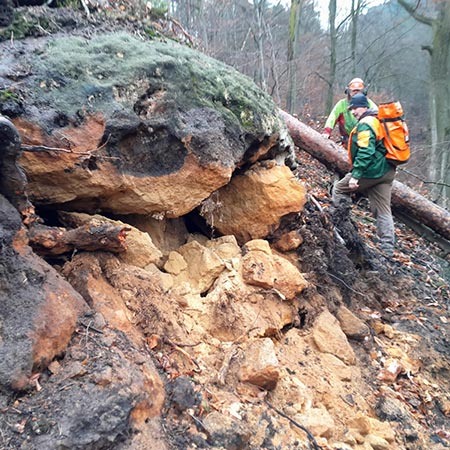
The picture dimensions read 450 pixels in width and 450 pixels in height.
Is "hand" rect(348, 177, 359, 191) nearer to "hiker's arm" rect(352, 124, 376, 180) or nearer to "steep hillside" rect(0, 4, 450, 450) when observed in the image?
"hiker's arm" rect(352, 124, 376, 180)

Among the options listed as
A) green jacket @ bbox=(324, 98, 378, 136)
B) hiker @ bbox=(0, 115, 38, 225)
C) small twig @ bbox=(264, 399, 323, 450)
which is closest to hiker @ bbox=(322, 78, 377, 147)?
green jacket @ bbox=(324, 98, 378, 136)

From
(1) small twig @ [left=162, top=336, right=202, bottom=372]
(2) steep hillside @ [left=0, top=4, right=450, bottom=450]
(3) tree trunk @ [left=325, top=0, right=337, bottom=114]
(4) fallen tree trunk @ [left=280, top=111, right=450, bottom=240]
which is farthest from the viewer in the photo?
(3) tree trunk @ [left=325, top=0, right=337, bottom=114]

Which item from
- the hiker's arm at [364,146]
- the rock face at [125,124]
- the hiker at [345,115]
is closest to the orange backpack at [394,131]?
the hiker's arm at [364,146]

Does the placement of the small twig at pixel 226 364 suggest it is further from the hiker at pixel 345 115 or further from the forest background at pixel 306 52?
the forest background at pixel 306 52

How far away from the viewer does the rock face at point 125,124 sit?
10.5ft

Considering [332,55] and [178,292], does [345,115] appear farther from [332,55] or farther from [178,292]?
[332,55]

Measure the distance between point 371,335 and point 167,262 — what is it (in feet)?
7.15

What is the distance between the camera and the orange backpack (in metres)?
5.69

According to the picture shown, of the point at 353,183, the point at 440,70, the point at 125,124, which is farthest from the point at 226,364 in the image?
the point at 440,70

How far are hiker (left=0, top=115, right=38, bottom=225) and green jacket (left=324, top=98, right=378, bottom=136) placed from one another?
558cm

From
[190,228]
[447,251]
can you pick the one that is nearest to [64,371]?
[190,228]

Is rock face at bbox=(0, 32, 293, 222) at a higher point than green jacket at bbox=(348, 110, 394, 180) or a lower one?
lower

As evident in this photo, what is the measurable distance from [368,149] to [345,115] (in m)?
1.96

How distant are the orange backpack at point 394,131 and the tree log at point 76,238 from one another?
3.96m
